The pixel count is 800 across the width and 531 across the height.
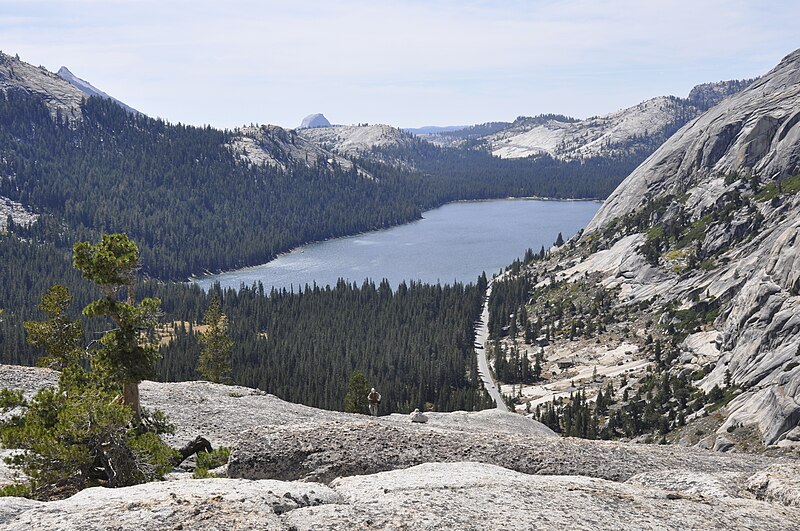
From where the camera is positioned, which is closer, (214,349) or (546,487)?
Result: (546,487)

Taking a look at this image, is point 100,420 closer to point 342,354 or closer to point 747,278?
point 342,354

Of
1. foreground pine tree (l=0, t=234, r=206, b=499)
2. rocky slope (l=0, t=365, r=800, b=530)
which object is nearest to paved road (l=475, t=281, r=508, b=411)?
foreground pine tree (l=0, t=234, r=206, b=499)

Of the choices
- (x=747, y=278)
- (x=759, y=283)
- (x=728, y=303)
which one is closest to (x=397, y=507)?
(x=759, y=283)

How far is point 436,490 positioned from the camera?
21.1 m

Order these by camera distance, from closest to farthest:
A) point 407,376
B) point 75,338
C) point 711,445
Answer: point 75,338, point 711,445, point 407,376

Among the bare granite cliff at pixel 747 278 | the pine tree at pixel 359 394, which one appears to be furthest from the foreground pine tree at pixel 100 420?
the bare granite cliff at pixel 747 278

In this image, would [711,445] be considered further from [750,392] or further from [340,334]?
[340,334]

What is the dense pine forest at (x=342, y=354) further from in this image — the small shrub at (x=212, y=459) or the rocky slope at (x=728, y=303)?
the small shrub at (x=212, y=459)

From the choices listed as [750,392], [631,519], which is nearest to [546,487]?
[631,519]

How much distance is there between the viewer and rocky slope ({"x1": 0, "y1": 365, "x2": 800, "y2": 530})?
61.0ft

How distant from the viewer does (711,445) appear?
243 feet

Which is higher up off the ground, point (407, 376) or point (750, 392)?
point (750, 392)

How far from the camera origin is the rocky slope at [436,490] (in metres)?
18.6

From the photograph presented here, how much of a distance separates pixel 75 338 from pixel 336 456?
86.3 ft
